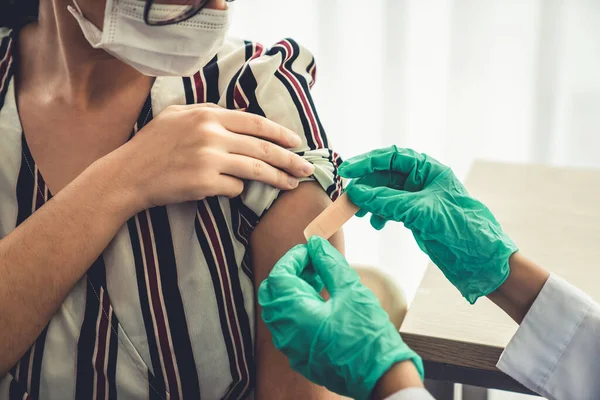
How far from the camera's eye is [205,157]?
95 centimetres

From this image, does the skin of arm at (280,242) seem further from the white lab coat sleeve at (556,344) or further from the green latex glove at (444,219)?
the white lab coat sleeve at (556,344)

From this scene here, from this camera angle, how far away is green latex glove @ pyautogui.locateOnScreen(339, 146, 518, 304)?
95cm

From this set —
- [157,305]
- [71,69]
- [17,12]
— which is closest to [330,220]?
[157,305]

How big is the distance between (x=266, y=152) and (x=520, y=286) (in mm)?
463

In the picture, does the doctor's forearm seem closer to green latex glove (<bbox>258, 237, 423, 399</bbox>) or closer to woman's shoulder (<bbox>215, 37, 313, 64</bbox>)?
green latex glove (<bbox>258, 237, 423, 399</bbox>)

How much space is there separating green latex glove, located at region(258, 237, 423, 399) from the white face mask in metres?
0.39

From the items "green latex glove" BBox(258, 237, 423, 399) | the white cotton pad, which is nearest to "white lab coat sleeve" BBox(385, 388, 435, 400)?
"green latex glove" BBox(258, 237, 423, 399)

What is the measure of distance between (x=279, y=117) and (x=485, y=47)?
121 centimetres

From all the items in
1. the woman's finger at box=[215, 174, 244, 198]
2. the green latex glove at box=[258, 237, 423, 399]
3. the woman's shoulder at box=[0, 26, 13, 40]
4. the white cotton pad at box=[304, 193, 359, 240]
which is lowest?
the green latex glove at box=[258, 237, 423, 399]

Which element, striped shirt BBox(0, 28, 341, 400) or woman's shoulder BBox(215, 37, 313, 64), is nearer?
striped shirt BBox(0, 28, 341, 400)

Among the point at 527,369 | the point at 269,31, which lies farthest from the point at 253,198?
the point at 269,31

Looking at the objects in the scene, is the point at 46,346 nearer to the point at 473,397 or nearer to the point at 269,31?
the point at 473,397

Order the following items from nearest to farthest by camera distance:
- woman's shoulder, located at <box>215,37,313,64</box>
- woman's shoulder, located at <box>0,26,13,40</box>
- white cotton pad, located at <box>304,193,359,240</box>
Result: white cotton pad, located at <box>304,193,359,240</box>, woman's shoulder, located at <box>215,37,313,64</box>, woman's shoulder, located at <box>0,26,13,40</box>

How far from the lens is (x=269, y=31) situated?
2.33m
